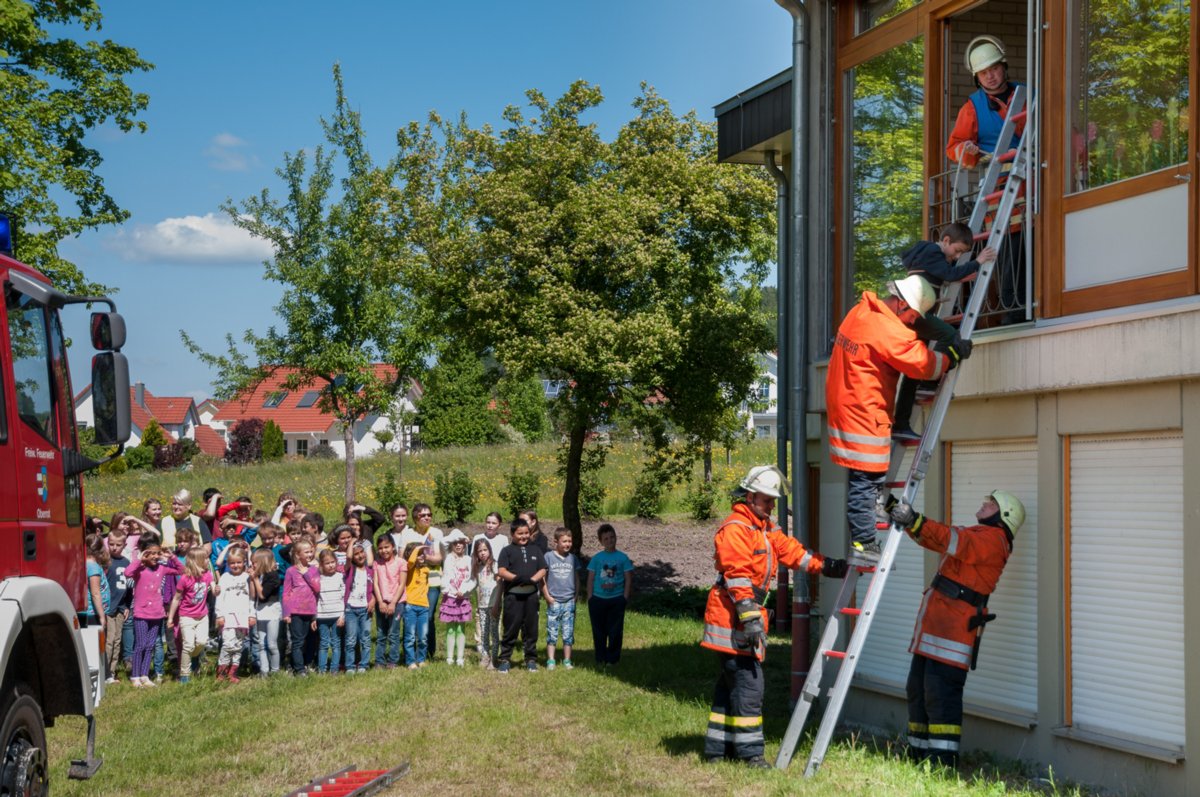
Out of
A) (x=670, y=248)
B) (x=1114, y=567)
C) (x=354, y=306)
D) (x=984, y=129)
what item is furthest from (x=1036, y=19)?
(x=354, y=306)

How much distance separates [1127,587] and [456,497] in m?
22.6

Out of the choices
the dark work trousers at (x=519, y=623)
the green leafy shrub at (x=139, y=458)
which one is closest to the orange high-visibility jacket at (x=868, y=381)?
the dark work trousers at (x=519, y=623)

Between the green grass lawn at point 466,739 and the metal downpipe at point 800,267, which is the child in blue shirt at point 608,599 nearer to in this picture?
the green grass lawn at point 466,739

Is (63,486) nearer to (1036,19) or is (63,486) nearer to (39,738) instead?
(39,738)

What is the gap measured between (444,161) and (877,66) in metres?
13.1

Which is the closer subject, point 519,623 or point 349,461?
point 519,623

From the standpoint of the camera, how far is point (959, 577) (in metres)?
8.87

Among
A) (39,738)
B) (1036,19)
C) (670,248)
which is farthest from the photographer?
(670,248)

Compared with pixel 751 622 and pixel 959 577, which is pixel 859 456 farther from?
pixel 751 622

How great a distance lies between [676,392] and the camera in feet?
70.7

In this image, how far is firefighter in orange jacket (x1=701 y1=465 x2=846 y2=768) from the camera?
8.88 meters

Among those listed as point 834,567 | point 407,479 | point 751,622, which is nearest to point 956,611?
point 834,567

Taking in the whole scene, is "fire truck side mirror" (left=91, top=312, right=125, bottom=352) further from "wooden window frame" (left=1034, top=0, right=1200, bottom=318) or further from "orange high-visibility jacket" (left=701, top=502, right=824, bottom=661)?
"wooden window frame" (left=1034, top=0, right=1200, bottom=318)

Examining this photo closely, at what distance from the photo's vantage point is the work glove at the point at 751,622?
342 inches
